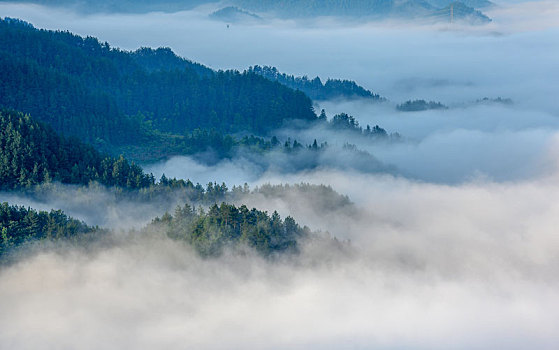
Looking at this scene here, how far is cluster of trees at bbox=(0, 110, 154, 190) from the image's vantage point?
115m

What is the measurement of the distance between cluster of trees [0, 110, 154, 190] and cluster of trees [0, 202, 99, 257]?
2159 cm

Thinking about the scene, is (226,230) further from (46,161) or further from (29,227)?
(46,161)

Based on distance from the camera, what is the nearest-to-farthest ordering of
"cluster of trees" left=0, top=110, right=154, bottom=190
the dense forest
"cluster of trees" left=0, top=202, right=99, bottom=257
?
"cluster of trees" left=0, top=202, right=99, bottom=257, the dense forest, "cluster of trees" left=0, top=110, right=154, bottom=190

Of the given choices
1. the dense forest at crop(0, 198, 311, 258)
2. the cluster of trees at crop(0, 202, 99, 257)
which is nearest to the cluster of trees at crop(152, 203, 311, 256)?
the dense forest at crop(0, 198, 311, 258)

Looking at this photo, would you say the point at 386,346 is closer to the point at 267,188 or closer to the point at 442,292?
the point at 442,292

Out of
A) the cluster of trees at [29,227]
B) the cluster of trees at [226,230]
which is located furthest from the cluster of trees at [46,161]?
the cluster of trees at [226,230]

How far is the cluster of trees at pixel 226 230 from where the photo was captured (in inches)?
3767

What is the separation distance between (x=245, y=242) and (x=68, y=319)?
83.2ft

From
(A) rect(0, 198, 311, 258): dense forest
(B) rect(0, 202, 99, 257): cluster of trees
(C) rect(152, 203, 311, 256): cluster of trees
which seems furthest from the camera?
(C) rect(152, 203, 311, 256): cluster of trees

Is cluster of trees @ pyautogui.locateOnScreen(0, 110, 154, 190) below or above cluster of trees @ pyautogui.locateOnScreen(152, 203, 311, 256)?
above

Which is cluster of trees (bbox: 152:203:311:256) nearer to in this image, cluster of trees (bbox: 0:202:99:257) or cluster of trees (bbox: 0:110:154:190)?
cluster of trees (bbox: 0:202:99:257)

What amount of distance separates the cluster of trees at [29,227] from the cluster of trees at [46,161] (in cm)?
2159

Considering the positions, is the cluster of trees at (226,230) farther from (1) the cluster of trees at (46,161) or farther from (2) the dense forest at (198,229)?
(1) the cluster of trees at (46,161)

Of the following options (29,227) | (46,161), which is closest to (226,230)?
(29,227)
